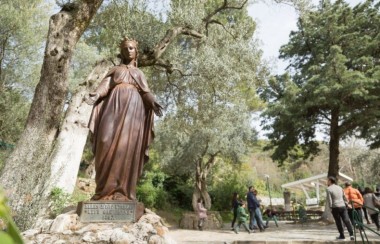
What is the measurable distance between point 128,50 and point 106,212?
104 inches

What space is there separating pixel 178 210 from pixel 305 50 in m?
13.1

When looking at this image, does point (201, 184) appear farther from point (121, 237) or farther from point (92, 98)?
point (121, 237)

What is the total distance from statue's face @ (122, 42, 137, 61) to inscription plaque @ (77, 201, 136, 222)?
244cm

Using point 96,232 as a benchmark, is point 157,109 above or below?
above

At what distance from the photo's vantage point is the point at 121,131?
5.18 meters

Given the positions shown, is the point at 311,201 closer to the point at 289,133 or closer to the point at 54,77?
the point at 289,133

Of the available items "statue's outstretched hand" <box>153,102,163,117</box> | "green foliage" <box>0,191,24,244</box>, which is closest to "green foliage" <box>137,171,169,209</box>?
"statue's outstretched hand" <box>153,102,163,117</box>

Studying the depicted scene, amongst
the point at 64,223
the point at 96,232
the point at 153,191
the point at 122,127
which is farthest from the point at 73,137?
the point at 153,191

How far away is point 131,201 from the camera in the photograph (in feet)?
15.8

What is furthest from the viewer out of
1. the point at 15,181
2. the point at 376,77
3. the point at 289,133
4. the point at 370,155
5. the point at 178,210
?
the point at 370,155

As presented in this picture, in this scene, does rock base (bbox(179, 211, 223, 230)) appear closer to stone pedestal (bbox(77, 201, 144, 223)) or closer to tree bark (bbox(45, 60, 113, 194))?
tree bark (bbox(45, 60, 113, 194))

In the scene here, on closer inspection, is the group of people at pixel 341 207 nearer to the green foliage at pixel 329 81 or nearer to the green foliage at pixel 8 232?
the green foliage at pixel 329 81

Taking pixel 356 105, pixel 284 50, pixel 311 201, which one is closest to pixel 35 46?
pixel 284 50

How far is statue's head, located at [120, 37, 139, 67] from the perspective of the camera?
5.80m
